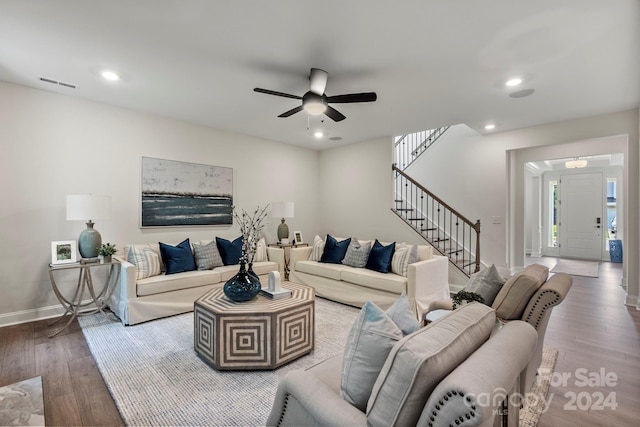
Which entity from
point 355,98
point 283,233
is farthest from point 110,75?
point 283,233

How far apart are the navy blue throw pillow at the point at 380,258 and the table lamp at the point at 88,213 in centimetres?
334

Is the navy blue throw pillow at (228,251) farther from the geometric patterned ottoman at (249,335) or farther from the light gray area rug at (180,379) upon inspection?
the geometric patterned ottoman at (249,335)

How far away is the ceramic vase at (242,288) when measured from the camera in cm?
262

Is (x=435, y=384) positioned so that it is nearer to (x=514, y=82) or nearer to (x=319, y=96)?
(x=319, y=96)

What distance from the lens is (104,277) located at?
3963 millimetres

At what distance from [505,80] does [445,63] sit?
83 centimetres

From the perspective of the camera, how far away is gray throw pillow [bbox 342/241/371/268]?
14.4 ft

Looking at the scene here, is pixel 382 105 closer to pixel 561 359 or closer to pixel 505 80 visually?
pixel 505 80

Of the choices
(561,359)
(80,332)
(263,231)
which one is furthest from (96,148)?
(561,359)

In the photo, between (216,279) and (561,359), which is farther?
(216,279)

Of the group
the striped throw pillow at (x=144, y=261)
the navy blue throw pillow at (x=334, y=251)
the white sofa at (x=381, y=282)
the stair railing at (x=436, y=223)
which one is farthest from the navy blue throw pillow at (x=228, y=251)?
the stair railing at (x=436, y=223)

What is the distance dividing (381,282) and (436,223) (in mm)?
2914

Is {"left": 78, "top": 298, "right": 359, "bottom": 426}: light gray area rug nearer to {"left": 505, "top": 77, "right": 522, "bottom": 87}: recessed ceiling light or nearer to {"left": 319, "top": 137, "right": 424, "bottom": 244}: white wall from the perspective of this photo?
{"left": 319, "top": 137, "right": 424, "bottom": 244}: white wall

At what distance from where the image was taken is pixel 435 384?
0.97 metres
